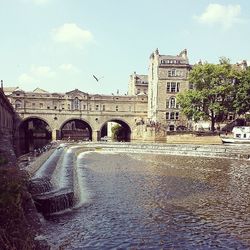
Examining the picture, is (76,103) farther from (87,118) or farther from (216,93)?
(216,93)

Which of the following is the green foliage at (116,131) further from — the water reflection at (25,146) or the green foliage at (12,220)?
the green foliage at (12,220)

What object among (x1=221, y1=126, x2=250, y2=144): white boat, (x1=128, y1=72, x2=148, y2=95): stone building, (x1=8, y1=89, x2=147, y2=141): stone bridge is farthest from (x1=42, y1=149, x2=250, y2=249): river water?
(x1=128, y1=72, x2=148, y2=95): stone building

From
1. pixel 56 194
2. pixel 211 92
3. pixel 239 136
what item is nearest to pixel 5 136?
pixel 56 194

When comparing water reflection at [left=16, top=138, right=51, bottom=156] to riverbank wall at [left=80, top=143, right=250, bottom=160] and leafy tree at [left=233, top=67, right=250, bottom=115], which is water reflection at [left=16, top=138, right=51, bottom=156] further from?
leafy tree at [left=233, top=67, right=250, bottom=115]

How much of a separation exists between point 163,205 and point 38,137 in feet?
322

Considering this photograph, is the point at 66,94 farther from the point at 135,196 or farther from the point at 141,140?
the point at 135,196

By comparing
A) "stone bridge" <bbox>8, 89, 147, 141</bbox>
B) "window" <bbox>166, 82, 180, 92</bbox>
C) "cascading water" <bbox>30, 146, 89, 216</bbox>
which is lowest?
"cascading water" <bbox>30, 146, 89, 216</bbox>

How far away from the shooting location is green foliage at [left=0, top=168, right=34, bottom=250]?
8.03 meters

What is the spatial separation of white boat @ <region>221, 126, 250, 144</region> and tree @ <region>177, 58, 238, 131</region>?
183 inches

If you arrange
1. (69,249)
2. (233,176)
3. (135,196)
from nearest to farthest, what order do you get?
(69,249) < (135,196) < (233,176)

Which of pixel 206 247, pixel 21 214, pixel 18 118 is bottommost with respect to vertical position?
pixel 206 247

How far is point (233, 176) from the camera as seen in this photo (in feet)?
85.9

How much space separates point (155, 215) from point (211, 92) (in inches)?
2121

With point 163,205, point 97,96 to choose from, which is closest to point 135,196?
point 163,205
